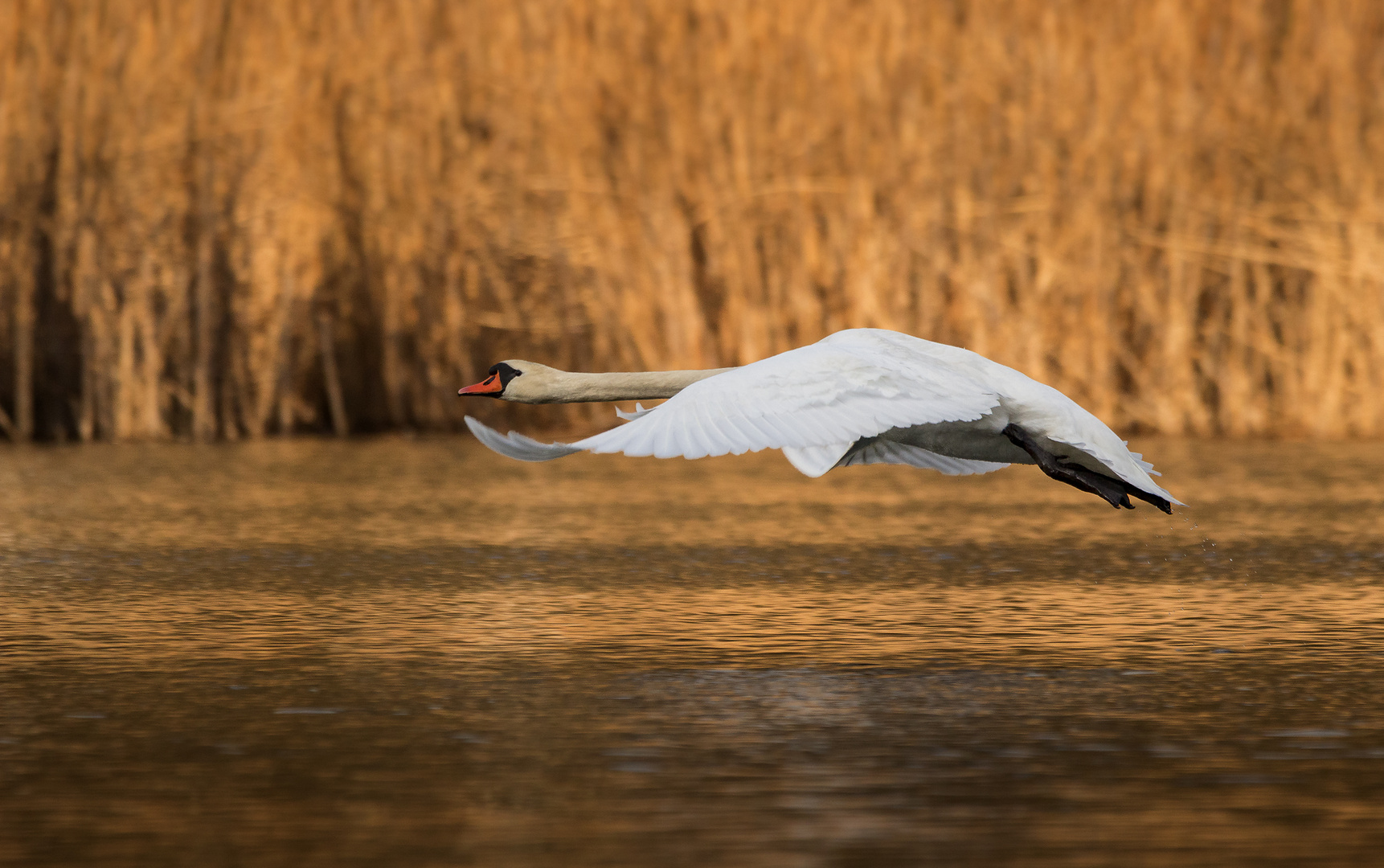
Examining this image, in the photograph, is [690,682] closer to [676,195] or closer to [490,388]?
[490,388]

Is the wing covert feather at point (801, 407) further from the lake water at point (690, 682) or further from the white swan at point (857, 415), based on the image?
the lake water at point (690, 682)

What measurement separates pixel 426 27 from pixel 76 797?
941cm

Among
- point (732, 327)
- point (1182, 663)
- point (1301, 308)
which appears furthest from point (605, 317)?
point (1182, 663)

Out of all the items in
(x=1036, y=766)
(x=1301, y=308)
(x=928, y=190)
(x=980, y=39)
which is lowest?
(x=1036, y=766)

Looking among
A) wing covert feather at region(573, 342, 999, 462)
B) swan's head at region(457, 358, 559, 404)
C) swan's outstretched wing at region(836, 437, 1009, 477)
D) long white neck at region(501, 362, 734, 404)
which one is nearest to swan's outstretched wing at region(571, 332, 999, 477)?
wing covert feather at region(573, 342, 999, 462)

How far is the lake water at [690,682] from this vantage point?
332cm

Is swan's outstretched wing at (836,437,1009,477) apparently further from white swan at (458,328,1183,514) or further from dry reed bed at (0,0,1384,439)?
dry reed bed at (0,0,1384,439)

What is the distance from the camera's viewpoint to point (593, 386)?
19.9 ft

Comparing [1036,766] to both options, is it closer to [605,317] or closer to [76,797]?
[76,797]

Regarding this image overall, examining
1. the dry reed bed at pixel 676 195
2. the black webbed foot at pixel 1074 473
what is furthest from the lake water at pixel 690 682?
the dry reed bed at pixel 676 195

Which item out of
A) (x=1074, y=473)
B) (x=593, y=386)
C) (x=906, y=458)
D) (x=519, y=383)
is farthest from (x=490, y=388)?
(x=1074, y=473)

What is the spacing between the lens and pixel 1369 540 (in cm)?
750

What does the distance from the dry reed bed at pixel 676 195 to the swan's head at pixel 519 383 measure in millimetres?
5869

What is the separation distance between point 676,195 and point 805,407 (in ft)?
24.2
